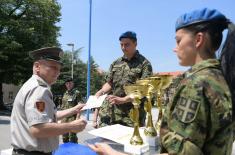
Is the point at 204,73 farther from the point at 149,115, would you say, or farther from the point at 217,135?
the point at 149,115

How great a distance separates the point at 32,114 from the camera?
9.04 ft

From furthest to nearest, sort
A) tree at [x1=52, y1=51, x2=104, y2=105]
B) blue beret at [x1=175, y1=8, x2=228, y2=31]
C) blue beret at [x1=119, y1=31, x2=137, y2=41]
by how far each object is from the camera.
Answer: tree at [x1=52, y1=51, x2=104, y2=105] < blue beret at [x1=119, y1=31, x2=137, y2=41] < blue beret at [x1=175, y1=8, x2=228, y2=31]

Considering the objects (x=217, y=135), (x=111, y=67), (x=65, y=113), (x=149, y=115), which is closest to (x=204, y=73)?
(x=217, y=135)

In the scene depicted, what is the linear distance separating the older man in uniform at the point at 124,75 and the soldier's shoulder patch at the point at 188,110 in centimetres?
238

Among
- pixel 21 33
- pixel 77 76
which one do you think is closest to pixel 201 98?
pixel 21 33

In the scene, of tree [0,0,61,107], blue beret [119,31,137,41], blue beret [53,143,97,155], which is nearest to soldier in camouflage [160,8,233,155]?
blue beret [53,143,97,155]

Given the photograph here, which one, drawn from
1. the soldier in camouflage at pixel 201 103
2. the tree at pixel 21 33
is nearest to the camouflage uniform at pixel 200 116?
the soldier in camouflage at pixel 201 103

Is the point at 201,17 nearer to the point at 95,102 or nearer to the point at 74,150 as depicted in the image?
the point at 95,102

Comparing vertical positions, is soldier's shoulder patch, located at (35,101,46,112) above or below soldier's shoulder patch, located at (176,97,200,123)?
below

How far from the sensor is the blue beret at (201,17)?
59.6 inches

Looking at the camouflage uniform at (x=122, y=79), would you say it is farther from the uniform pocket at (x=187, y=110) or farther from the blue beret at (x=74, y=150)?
the uniform pocket at (x=187, y=110)

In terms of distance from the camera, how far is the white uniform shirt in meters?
2.77

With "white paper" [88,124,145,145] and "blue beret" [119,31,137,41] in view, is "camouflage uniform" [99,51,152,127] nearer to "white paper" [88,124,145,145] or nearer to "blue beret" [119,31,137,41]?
"blue beret" [119,31,137,41]

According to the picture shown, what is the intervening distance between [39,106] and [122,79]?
53.0 inches
